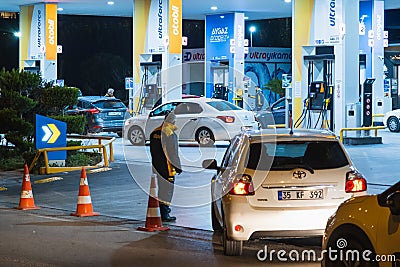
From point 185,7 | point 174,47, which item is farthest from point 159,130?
point 185,7

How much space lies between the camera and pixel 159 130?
1270 centimetres

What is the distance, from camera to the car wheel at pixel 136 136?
2711cm

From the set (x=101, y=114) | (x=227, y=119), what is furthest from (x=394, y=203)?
(x=101, y=114)

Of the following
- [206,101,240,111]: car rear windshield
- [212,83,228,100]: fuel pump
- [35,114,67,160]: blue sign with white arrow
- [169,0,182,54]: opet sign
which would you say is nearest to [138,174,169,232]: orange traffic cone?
[35,114,67,160]: blue sign with white arrow

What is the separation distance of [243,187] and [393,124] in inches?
971

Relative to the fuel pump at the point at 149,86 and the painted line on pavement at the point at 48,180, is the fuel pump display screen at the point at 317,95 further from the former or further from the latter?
the painted line on pavement at the point at 48,180

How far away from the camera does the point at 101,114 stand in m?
30.7

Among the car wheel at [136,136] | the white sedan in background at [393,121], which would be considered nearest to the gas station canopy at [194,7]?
the white sedan in background at [393,121]

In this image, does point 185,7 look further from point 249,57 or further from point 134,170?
point 134,170

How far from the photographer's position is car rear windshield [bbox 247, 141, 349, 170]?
31.6 ft

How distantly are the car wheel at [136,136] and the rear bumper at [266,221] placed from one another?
58.5 ft

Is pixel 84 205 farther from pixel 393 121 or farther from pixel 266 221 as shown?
pixel 393 121

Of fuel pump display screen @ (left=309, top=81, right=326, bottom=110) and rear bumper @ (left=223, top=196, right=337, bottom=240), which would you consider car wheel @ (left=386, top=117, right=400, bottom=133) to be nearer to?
fuel pump display screen @ (left=309, top=81, right=326, bottom=110)

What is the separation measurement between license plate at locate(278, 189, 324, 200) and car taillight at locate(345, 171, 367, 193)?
344 mm
